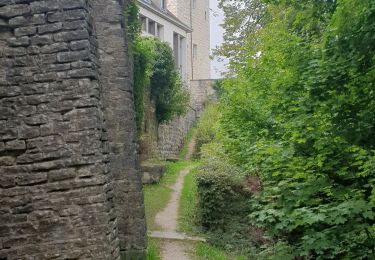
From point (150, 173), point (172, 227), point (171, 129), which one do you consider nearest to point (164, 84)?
point (171, 129)

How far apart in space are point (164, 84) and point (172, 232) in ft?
35.5

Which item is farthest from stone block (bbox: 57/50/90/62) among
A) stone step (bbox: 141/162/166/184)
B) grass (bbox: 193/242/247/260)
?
stone step (bbox: 141/162/166/184)

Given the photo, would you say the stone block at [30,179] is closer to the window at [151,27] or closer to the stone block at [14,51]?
the stone block at [14,51]

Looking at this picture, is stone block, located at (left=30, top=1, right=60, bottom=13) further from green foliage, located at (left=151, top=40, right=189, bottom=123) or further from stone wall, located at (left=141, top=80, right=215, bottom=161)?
green foliage, located at (left=151, top=40, right=189, bottom=123)

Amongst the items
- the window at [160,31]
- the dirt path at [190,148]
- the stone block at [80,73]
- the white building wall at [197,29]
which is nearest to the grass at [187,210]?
the stone block at [80,73]

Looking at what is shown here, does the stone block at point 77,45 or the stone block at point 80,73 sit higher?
the stone block at point 77,45

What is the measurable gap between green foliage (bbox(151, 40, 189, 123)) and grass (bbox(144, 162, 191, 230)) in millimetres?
2550

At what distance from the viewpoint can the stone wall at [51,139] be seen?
4.48m

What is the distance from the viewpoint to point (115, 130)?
7512mm

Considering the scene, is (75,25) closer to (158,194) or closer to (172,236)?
(172,236)

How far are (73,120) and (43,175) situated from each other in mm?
606

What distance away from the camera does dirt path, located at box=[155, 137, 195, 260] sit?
9.30m

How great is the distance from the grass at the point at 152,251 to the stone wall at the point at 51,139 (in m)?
3.52

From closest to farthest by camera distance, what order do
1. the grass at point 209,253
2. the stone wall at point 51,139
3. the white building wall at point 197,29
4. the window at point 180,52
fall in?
the stone wall at point 51,139 < the grass at point 209,253 < the window at point 180,52 < the white building wall at point 197,29
